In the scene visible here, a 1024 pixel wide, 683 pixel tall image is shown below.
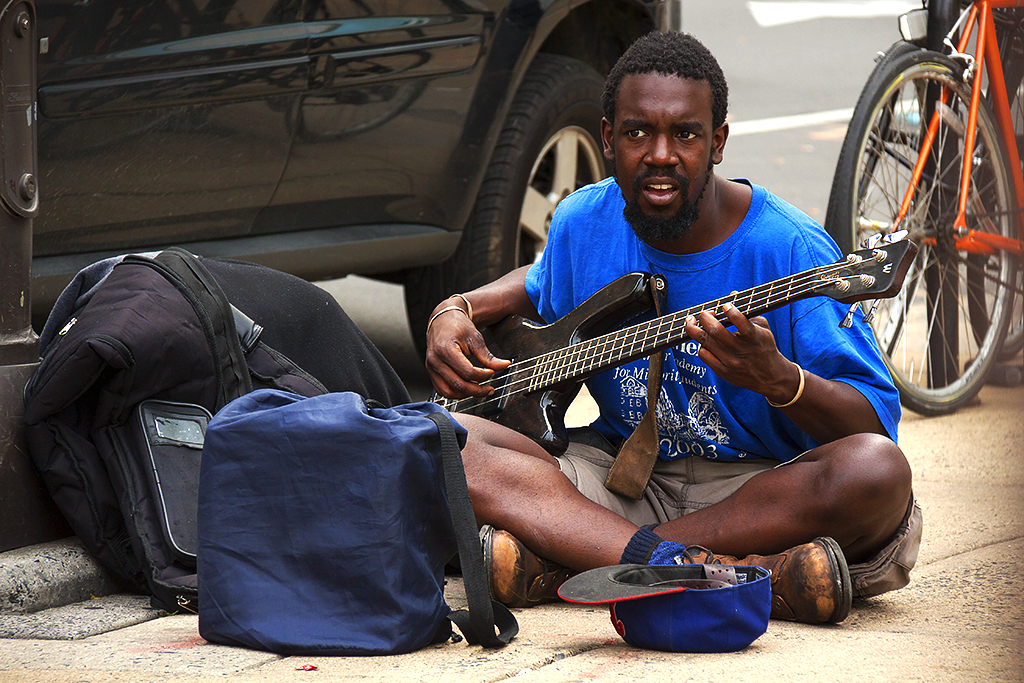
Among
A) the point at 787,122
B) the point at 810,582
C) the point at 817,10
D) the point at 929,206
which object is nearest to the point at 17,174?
the point at 810,582

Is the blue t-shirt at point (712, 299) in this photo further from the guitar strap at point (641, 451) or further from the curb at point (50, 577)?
the curb at point (50, 577)

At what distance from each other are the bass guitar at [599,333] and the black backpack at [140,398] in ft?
1.56

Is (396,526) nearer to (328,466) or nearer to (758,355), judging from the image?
(328,466)

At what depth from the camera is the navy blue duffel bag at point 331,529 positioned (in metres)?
2.15

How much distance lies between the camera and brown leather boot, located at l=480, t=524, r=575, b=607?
2.53 meters

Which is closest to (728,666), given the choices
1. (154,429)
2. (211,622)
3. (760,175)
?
(211,622)

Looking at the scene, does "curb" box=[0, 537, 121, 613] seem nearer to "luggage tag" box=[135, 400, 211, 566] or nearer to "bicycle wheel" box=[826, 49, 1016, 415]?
"luggage tag" box=[135, 400, 211, 566]

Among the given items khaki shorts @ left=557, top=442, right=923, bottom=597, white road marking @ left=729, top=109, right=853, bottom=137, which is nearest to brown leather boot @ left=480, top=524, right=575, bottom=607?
khaki shorts @ left=557, top=442, right=923, bottom=597

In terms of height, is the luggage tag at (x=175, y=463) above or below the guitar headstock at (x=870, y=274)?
below

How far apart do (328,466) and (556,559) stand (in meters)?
0.62

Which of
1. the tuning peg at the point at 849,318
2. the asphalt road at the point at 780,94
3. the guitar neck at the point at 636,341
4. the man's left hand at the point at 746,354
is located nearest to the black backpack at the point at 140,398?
the guitar neck at the point at 636,341

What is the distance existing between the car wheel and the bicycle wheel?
90cm

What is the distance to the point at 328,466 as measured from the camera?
2182 millimetres

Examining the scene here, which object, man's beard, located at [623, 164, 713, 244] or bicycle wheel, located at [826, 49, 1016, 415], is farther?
bicycle wheel, located at [826, 49, 1016, 415]
